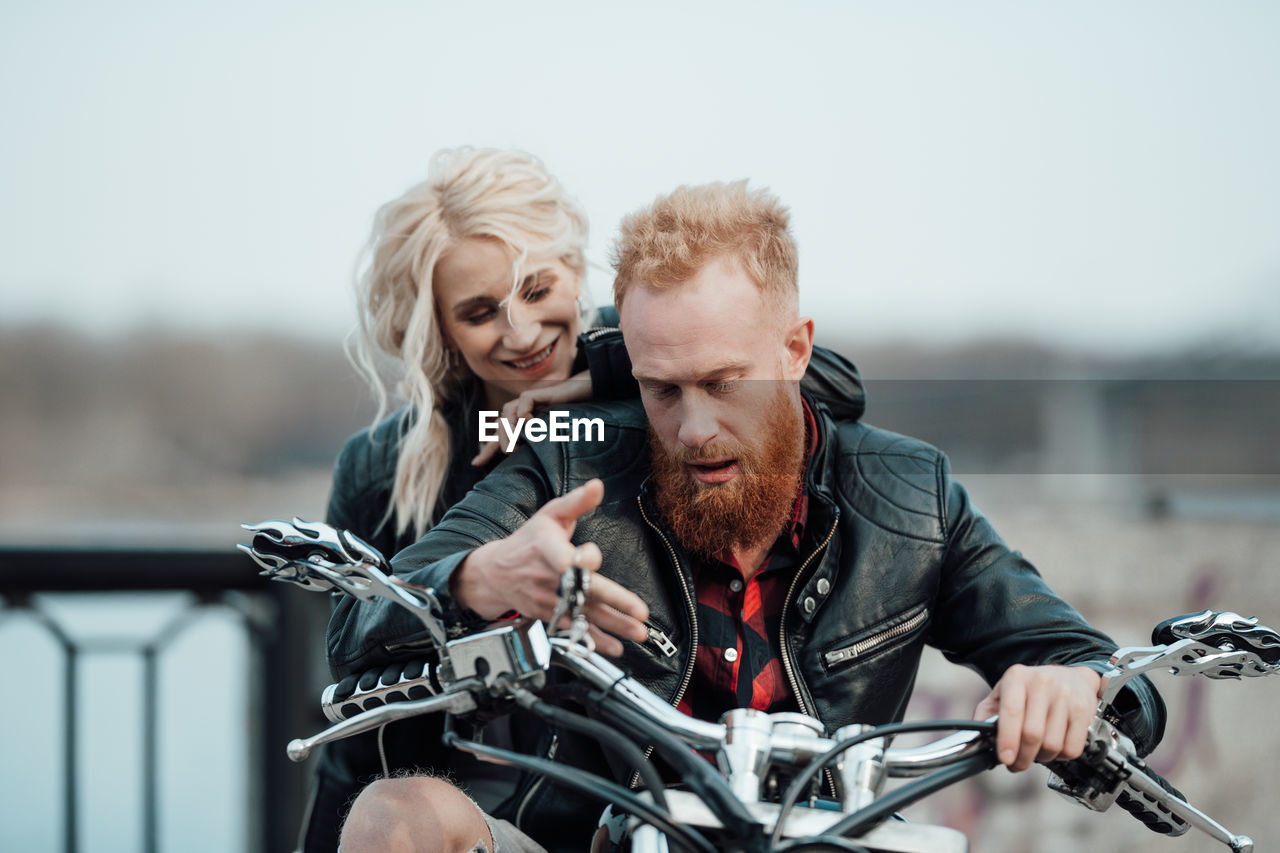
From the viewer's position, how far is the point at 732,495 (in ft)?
5.60

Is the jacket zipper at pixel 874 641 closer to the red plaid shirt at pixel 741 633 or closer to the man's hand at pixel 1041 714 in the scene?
the red plaid shirt at pixel 741 633

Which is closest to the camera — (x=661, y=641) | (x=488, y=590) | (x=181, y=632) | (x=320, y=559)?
(x=320, y=559)

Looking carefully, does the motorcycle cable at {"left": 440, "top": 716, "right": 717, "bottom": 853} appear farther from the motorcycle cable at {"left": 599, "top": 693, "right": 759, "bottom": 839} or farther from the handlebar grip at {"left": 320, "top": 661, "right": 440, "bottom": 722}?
the handlebar grip at {"left": 320, "top": 661, "right": 440, "bottom": 722}

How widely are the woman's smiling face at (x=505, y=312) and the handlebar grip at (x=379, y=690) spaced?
1277mm

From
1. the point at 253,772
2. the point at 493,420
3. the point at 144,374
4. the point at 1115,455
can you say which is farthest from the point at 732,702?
the point at 144,374

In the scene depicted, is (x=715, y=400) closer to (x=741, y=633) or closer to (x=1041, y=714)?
(x=741, y=633)

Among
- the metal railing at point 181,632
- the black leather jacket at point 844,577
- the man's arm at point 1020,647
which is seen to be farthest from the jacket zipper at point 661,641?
the metal railing at point 181,632

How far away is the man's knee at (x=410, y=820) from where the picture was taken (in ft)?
4.33

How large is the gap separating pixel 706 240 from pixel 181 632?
2.65 m

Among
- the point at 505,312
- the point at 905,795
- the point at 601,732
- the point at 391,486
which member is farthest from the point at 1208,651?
the point at 391,486

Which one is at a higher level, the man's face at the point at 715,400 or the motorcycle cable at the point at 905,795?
Result: the man's face at the point at 715,400

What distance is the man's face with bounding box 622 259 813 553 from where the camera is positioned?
165cm

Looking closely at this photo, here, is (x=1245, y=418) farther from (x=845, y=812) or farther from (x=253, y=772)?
(x=845, y=812)

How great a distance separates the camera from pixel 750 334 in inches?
67.4
